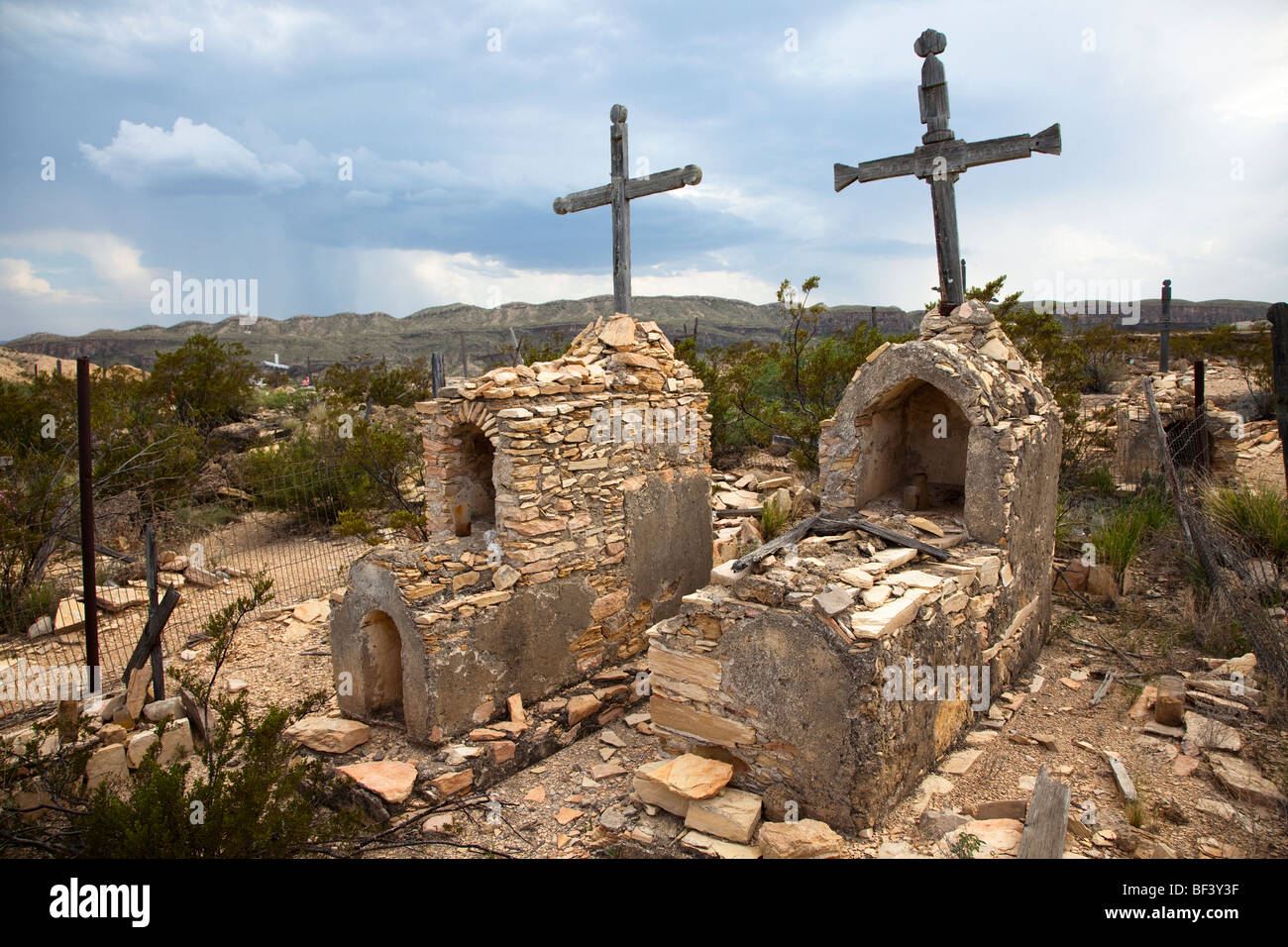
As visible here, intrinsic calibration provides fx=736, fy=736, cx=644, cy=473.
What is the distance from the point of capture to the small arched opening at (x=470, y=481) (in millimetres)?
6305

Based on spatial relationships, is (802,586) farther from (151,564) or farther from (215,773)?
(151,564)

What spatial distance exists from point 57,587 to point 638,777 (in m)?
7.84

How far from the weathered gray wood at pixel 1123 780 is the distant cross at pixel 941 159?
12.8ft

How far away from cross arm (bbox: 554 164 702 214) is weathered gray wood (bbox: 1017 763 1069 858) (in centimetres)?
587

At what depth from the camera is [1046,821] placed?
3859 mm

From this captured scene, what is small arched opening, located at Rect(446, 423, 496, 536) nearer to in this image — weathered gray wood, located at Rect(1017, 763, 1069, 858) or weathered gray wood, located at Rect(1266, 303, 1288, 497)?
weathered gray wood, located at Rect(1017, 763, 1069, 858)

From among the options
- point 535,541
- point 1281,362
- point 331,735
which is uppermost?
point 1281,362

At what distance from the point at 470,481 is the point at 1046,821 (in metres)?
4.85

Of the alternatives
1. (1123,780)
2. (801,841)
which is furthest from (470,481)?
(1123,780)

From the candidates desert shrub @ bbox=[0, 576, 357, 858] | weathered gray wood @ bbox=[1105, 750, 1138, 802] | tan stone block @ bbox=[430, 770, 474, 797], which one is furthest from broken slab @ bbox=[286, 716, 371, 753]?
weathered gray wood @ bbox=[1105, 750, 1138, 802]

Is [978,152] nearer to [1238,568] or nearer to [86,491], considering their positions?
[1238,568]

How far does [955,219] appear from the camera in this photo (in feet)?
24.4

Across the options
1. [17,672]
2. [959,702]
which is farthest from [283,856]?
[17,672]

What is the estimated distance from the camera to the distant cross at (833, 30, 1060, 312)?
6.94 metres
